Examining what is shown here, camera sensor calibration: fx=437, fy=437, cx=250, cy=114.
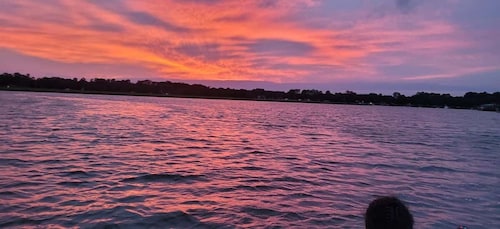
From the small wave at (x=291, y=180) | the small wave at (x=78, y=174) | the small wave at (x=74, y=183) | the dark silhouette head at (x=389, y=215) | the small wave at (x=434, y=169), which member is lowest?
the small wave at (x=434, y=169)

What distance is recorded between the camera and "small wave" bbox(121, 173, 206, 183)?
14544mm

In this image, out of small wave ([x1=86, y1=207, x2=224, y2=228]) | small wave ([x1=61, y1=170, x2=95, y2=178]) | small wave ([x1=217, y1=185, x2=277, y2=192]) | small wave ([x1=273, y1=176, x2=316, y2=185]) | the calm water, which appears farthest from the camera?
small wave ([x1=273, y1=176, x2=316, y2=185])

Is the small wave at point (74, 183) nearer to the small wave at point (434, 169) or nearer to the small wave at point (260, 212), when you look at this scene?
the small wave at point (260, 212)

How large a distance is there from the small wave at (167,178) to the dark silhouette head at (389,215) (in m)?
12.3

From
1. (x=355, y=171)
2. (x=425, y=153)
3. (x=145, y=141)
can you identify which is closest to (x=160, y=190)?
(x=355, y=171)

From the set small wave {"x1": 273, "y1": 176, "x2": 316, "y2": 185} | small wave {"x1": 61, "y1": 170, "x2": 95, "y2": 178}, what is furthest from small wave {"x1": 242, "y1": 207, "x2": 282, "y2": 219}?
small wave {"x1": 61, "y1": 170, "x2": 95, "y2": 178}

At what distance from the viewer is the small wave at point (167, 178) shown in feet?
47.7

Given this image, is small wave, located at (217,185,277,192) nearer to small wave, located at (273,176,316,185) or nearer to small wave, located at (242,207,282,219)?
small wave, located at (273,176,316,185)

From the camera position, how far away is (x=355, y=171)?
19.3 m

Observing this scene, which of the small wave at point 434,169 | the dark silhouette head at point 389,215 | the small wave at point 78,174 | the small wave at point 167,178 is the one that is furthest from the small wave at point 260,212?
the small wave at point 434,169

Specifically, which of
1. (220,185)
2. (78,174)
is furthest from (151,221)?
(78,174)

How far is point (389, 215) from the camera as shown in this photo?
278 cm

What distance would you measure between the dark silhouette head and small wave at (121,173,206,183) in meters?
12.3

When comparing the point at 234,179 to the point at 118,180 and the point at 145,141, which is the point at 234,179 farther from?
the point at 145,141
